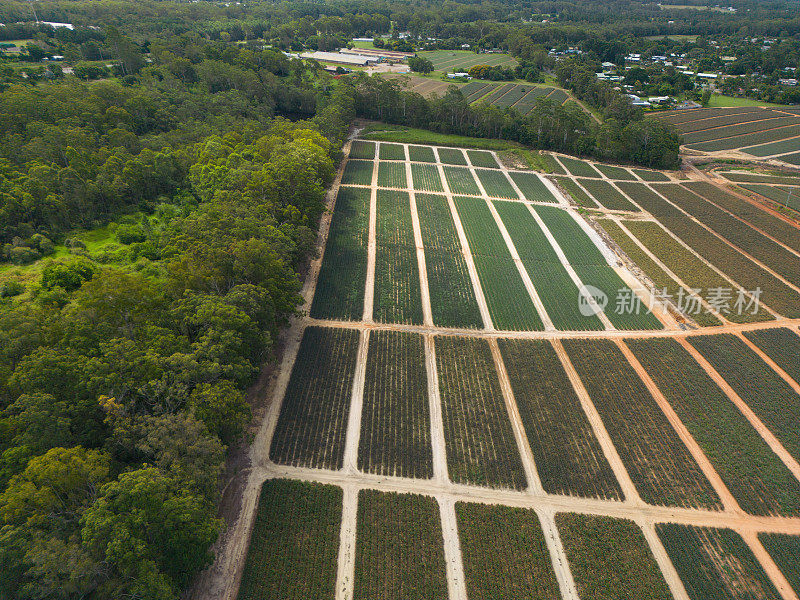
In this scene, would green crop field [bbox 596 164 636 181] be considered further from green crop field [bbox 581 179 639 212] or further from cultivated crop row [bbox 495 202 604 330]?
cultivated crop row [bbox 495 202 604 330]

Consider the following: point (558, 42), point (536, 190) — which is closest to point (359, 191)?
point (536, 190)

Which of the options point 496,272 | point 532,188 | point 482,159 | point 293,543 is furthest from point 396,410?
point 482,159

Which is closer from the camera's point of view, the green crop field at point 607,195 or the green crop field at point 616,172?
the green crop field at point 607,195

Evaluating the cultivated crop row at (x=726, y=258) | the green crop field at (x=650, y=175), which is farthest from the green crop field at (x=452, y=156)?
the green crop field at (x=650, y=175)

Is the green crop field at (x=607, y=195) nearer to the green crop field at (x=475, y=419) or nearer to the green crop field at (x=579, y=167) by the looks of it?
the green crop field at (x=579, y=167)

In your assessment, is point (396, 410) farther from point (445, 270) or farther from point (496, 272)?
point (496, 272)

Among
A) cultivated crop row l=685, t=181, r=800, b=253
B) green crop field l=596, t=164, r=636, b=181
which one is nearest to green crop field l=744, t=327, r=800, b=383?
cultivated crop row l=685, t=181, r=800, b=253

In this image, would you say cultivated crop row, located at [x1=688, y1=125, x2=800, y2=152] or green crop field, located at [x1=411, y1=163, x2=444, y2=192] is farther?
cultivated crop row, located at [x1=688, y1=125, x2=800, y2=152]
